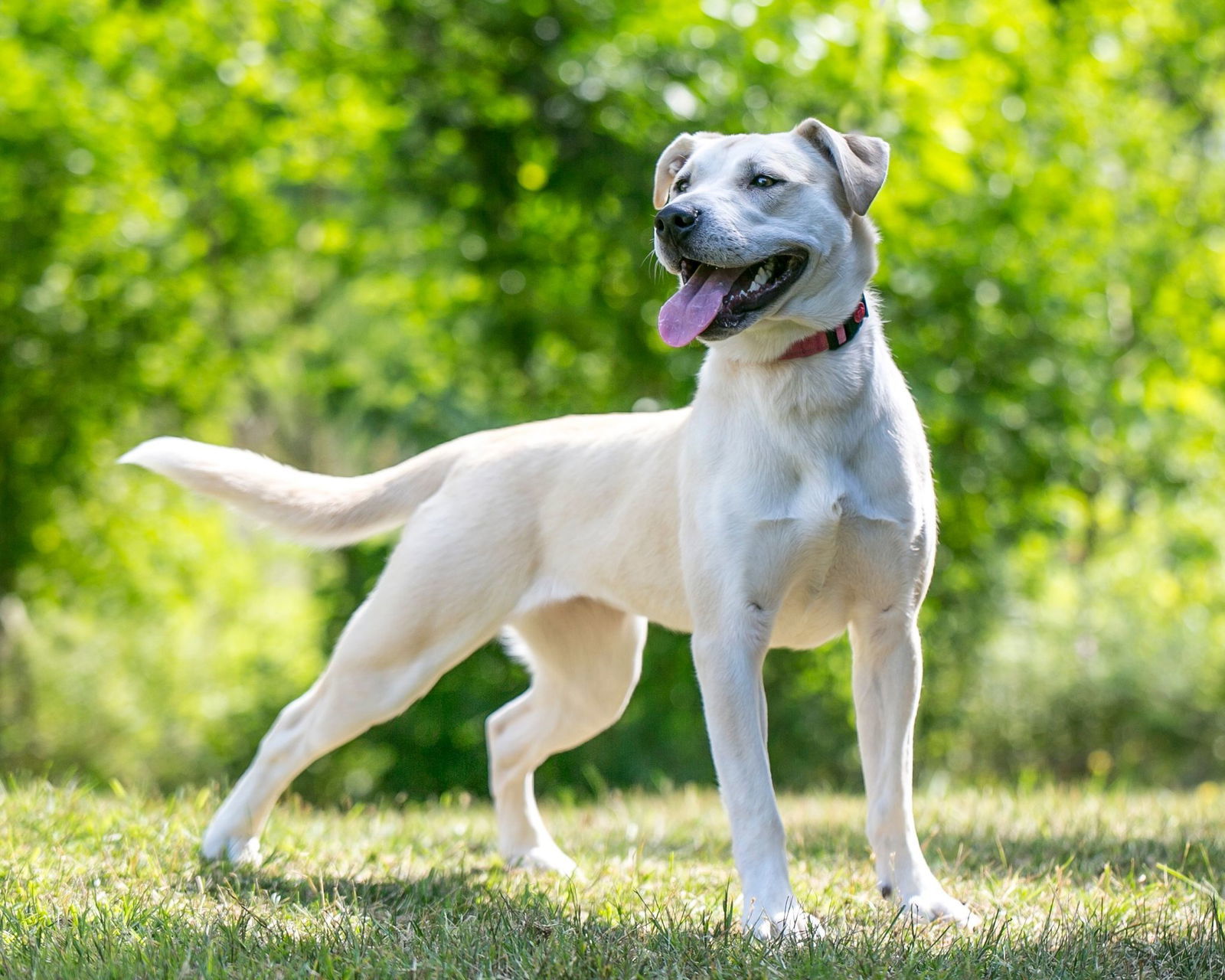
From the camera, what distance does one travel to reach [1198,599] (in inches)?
485

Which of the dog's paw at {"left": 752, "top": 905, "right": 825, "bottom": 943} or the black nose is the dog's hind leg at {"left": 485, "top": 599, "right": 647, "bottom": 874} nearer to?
the dog's paw at {"left": 752, "top": 905, "right": 825, "bottom": 943}

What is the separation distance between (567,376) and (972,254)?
3.25 m

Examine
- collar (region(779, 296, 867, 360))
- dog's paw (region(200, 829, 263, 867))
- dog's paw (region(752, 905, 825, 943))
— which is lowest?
dog's paw (region(200, 829, 263, 867))

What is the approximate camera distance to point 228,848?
452 centimetres

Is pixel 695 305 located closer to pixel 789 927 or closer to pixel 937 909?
pixel 789 927

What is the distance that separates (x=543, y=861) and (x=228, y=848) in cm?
110

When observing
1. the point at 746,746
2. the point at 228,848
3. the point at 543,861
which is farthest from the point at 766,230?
the point at 228,848

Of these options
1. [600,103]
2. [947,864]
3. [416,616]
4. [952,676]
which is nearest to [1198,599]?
[952,676]

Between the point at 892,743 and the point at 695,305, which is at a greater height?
the point at 695,305

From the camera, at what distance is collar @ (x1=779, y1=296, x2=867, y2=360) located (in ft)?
12.4

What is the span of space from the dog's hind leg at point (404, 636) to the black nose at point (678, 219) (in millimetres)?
1326

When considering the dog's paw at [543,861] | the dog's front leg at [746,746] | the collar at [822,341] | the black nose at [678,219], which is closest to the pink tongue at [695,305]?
the black nose at [678,219]

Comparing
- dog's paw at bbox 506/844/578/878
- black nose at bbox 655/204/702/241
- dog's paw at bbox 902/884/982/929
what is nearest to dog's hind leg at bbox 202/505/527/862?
dog's paw at bbox 506/844/578/878

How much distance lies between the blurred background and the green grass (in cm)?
363
